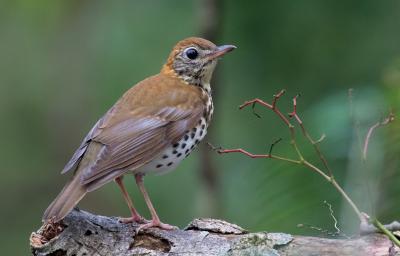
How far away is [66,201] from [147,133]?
2.85 feet

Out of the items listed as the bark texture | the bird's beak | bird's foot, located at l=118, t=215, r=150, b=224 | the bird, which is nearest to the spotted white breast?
the bird

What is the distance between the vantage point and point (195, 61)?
6695 mm

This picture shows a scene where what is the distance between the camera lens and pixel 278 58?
7305 mm

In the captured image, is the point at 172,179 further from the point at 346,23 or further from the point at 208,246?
the point at 208,246

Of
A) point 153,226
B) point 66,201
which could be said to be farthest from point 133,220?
point 66,201

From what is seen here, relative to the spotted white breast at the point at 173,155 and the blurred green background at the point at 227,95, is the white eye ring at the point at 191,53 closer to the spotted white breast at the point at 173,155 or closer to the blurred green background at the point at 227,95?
the blurred green background at the point at 227,95

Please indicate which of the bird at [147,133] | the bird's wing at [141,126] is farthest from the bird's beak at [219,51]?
the bird's wing at [141,126]

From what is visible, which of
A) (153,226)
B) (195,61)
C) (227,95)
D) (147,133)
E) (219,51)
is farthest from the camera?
(227,95)

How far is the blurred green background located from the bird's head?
428 mm

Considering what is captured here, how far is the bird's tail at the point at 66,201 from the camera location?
4.93m

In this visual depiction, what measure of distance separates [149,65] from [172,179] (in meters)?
0.97

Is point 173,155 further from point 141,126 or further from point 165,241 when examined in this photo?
point 165,241

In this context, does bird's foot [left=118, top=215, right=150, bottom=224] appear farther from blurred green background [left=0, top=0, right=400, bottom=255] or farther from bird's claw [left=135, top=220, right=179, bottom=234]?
blurred green background [left=0, top=0, right=400, bottom=255]

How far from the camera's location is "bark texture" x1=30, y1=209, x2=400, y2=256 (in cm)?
477
